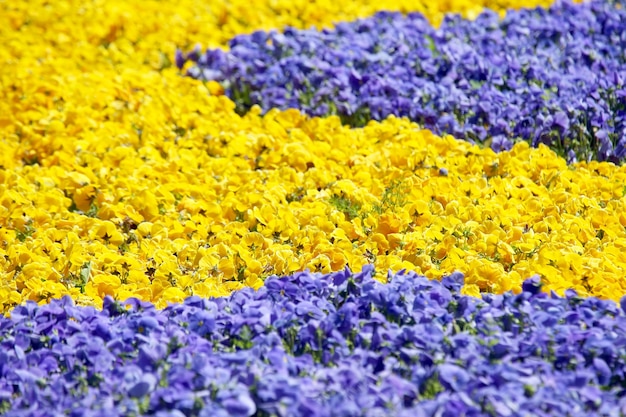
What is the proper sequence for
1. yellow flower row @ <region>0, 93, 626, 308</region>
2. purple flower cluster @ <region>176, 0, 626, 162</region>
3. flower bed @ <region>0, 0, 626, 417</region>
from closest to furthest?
flower bed @ <region>0, 0, 626, 417</region> → yellow flower row @ <region>0, 93, 626, 308</region> → purple flower cluster @ <region>176, 0, 626, 162</region>

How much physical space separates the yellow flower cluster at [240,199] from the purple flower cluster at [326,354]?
0.34 m

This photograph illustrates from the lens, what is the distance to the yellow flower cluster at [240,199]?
3824 millimetres

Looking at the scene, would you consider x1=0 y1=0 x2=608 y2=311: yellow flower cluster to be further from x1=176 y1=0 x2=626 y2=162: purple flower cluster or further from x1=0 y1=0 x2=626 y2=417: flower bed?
x1=176 y1=0 x2=626 y2=162: purple flower cluster

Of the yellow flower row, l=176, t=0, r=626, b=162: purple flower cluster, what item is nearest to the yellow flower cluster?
the yellow flower row

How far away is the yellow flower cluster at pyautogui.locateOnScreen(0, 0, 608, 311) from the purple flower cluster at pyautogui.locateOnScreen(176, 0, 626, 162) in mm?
Result: 259

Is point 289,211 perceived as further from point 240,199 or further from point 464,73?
point 464,73

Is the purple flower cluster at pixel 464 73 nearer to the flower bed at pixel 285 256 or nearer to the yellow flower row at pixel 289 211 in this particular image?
the flower bed at pixel 285 256

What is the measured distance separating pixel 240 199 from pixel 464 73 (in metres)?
1.92

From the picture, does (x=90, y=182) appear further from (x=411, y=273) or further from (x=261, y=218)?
(x=411, y=273)

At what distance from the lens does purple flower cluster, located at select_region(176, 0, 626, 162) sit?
510 centimetres

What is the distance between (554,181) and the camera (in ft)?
14.8

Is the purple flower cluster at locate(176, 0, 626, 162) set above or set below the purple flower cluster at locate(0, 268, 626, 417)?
above

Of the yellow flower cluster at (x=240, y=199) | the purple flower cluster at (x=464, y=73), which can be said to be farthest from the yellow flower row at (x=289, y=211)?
the purple flower cluster at (x=464, y=73)

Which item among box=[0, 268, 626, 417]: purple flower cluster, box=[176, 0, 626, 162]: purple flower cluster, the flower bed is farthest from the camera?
box=[176, 0, 626, 162]: purple flower cluster
